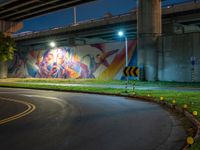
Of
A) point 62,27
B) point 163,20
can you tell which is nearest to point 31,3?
point 62,27

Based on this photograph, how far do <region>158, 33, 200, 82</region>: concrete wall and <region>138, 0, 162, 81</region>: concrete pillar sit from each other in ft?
2.21

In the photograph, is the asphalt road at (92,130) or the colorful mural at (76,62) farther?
the colorful mural at (76,62)

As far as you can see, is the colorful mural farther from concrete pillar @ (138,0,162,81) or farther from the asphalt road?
the asphalt road

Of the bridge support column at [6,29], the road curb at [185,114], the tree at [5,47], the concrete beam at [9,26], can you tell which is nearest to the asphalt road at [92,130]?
the road curb at [185,114]

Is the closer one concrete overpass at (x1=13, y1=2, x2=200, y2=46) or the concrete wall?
the concrete wall

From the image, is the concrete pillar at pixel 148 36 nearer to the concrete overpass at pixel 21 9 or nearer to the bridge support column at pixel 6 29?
the concrete overpass at pixel 21 9

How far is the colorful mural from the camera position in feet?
147

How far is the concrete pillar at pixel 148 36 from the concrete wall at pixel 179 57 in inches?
26.5

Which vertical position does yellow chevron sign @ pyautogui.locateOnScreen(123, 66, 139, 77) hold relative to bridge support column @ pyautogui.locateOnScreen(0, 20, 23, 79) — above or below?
below

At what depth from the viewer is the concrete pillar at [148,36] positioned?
38000mm

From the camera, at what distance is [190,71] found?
35.2 meters

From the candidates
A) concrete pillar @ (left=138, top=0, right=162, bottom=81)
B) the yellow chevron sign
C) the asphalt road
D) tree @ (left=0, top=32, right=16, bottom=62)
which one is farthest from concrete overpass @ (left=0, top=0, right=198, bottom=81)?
the asphalt road

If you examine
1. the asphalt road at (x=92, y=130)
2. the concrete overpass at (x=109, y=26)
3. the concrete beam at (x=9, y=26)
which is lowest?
the asphalt road at (x=92, y=130)

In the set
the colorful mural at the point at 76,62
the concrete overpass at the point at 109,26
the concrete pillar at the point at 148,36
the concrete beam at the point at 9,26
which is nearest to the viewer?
the concrete pillar at the point at 148,36
